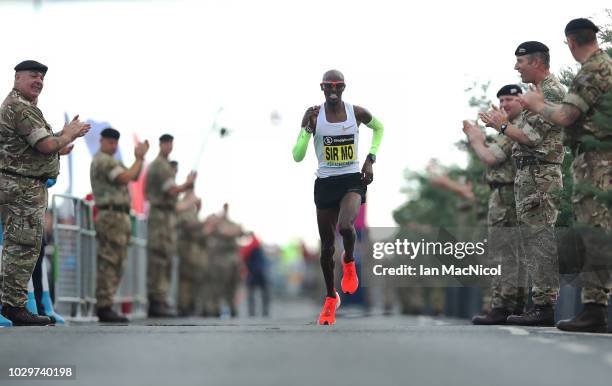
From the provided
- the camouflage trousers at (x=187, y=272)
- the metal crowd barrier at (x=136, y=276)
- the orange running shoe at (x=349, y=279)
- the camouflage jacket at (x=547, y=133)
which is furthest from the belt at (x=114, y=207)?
the camouflage trousers at (x=187, y=272)

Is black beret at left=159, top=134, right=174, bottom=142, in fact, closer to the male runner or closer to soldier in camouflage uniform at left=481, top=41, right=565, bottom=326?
the male runner

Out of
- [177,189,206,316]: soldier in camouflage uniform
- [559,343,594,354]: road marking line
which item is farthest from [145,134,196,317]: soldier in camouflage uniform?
[559,343,594,354]: road marking line

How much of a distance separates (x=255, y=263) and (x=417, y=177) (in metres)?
4.61

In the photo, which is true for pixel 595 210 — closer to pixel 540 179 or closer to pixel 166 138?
pixel 540 179

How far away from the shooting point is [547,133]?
41.9 ft

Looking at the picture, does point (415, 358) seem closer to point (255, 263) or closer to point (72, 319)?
point (72, 319)

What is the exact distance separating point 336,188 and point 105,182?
4.91 m

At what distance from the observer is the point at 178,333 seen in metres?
10.5

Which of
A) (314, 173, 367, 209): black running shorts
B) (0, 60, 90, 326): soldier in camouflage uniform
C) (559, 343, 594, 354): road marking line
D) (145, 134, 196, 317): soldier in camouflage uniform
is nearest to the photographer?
(559, 343, 594, 354): road marking line

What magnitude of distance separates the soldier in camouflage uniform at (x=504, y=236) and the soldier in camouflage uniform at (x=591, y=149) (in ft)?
8.94

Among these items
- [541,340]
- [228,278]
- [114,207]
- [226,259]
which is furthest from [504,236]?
[226,259]

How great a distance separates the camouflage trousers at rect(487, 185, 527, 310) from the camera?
14.0 metres

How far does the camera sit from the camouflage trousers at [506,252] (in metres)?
14.0

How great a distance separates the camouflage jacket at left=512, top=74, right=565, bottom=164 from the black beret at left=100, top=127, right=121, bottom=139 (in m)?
6.45
